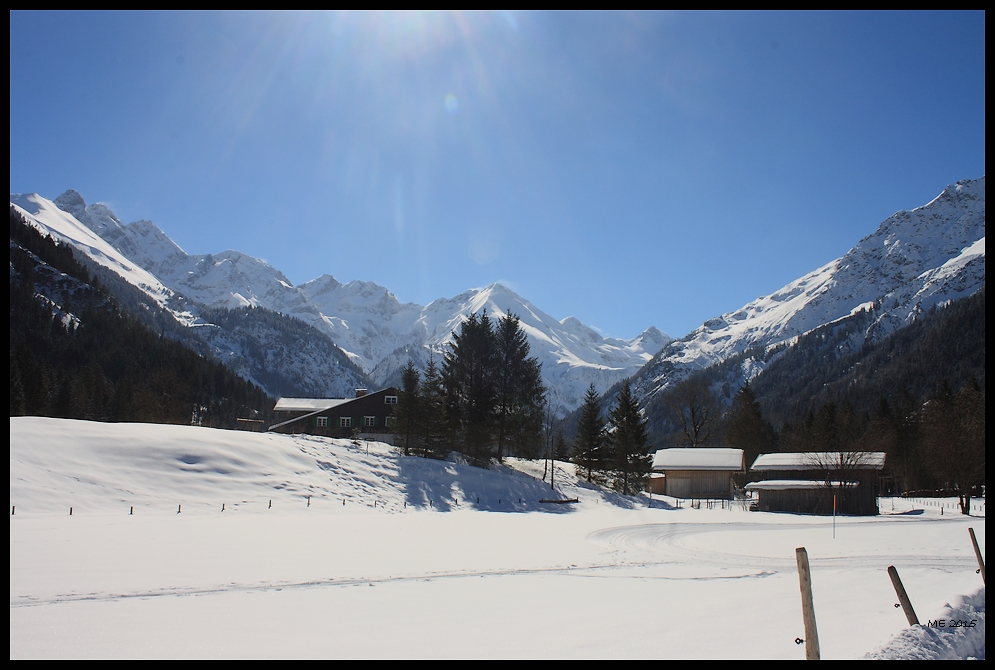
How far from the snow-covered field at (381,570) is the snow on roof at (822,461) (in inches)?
518

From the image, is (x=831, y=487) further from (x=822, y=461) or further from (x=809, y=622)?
(x=809, y=622)

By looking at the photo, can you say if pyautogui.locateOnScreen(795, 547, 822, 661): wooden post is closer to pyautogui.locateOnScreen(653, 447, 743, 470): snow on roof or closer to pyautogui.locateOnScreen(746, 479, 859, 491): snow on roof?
pyautogui.locateOnScreen(746, 479, 859, 491): snow on roof

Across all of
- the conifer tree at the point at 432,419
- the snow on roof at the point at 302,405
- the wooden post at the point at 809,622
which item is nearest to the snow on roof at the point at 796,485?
the conifer tree at the point at 432,419

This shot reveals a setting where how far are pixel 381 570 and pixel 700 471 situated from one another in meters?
55.7

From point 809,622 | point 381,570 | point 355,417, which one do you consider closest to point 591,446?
point 355,417

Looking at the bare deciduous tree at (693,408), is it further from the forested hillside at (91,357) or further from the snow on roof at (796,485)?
the forested hillside at (91,357)

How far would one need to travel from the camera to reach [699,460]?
220 ft

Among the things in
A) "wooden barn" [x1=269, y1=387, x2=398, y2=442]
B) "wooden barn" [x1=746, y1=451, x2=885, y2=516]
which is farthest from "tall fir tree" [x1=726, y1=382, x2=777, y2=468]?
"wooden barn" [x1=269, y1=387, x2=398, y2=442]

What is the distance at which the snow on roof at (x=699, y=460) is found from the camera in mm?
65688

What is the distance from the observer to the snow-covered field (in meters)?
9.84

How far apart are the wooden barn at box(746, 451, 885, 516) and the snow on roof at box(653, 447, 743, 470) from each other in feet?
23.0

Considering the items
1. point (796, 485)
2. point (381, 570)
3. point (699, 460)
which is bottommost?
point (381, 570)

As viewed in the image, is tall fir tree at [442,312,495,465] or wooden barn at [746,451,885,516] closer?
wooden barn at [746,451,885,516]
